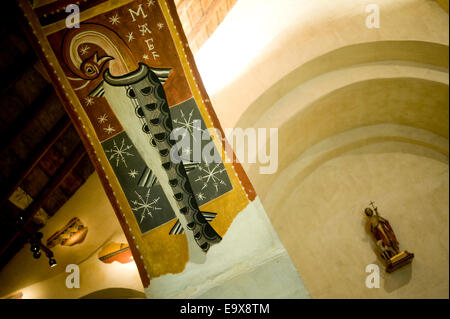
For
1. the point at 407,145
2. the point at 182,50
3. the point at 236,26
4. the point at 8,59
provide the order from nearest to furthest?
the point at 182,50, the point at 8,59, the point at 236,26, the point at 407,145

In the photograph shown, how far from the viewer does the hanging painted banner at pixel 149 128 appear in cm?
330

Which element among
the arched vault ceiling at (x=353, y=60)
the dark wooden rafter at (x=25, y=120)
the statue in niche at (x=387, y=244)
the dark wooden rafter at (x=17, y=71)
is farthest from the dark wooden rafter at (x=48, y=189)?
the statue in niche at (x=387, y=244)

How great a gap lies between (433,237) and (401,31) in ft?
10.7

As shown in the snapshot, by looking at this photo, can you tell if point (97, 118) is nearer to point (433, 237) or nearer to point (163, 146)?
point (163, 146)

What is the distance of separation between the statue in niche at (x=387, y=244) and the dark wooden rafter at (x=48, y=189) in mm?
4818

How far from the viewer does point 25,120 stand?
15.1 feet

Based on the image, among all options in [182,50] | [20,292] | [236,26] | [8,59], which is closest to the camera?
[182,50]

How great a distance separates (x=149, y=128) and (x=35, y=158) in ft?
7.93

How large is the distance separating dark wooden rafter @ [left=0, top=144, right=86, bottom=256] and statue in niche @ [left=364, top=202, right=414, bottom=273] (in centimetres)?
482

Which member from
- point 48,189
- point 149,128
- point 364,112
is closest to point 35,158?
point 48,189

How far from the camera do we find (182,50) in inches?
136

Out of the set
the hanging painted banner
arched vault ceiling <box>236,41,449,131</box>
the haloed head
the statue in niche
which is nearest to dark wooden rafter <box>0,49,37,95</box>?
the hanging painted banner

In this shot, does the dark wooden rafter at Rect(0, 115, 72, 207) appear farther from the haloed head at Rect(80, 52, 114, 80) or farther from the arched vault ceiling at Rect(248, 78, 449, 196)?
the arched vault ceiling at Rect(248, 78, 449, 196)

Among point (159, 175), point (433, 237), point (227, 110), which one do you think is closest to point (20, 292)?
point (159, 175)
